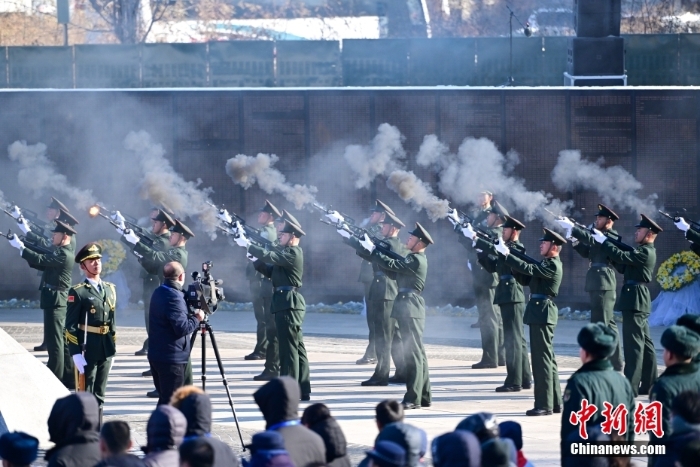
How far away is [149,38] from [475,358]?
22348 mm

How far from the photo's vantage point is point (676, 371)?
8.37 m

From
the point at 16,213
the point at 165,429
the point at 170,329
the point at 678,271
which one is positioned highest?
the point at 16,213

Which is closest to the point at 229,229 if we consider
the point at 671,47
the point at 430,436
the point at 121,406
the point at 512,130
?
the point at 121,406

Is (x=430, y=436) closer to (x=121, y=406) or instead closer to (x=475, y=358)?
(x=121, y=406)

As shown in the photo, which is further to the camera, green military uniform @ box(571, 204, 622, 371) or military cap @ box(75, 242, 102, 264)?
green military uniform @ box(571, 204, 622, 371)

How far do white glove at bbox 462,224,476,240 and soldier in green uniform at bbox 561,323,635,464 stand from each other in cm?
658

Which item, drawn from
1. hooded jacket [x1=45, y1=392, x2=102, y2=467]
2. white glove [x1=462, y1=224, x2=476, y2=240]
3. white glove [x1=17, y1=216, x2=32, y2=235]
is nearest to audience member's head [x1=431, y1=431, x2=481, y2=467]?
hooded jacket [x1=45, y1=392, x2=102, y2=467]

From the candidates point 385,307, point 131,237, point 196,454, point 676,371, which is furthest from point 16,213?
point 196,454

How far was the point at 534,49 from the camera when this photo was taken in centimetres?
2119

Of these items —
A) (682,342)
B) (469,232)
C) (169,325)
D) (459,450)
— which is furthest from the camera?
(469,232)

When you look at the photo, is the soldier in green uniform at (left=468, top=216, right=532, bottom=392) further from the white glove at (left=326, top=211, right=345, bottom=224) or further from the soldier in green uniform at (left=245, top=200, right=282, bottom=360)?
the soldier in green uniform at (left=245, top=200, right=282, bottom=360)

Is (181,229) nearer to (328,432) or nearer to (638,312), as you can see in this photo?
(638,312)

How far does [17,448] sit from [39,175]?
44.7 ft

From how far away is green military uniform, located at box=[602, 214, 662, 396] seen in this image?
14055mm
